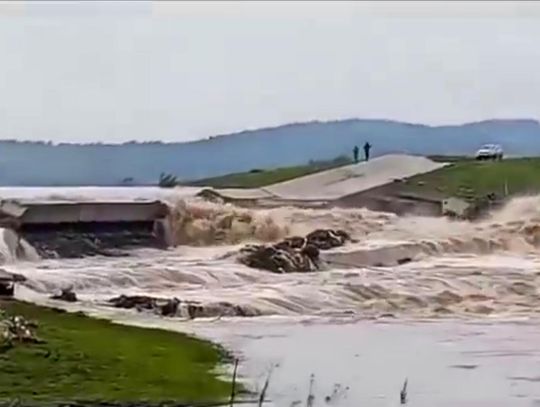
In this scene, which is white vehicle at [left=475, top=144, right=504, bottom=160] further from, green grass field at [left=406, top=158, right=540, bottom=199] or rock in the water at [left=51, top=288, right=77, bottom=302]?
rock in the water at [left=51, top=288, right=77, bottom=302]

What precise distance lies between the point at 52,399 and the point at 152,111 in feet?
0.94

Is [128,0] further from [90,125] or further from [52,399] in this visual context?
[52,399]

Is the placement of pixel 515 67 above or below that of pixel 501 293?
above

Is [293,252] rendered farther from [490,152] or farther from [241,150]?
[490,152]

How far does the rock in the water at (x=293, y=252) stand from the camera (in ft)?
3.18

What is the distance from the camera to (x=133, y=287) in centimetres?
96

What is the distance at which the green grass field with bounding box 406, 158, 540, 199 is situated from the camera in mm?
976

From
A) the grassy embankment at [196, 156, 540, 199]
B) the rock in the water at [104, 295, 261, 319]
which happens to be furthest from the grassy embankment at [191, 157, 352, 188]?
the rock in the water at [104, 295, 261, 319]

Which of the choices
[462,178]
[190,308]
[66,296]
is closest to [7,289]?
[66,296]

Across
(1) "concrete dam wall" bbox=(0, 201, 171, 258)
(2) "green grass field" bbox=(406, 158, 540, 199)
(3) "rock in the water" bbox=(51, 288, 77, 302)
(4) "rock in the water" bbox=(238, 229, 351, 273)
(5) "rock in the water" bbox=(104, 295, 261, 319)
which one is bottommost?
(5) "rock in the water" bbox=(104, 295, 261, 319)

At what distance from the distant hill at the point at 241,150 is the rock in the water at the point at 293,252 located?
0.25ft

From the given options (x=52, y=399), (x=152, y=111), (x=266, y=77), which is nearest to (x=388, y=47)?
(x=266, y=77)

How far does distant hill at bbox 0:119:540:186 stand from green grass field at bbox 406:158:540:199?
2 centimetres

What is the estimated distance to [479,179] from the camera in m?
0.98
